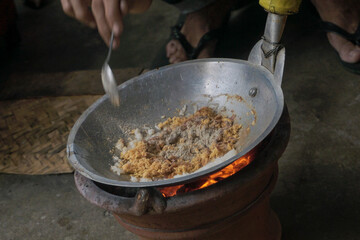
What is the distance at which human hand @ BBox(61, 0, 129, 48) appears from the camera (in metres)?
1.24

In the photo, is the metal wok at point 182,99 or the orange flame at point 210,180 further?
the metal wok at point 182,99

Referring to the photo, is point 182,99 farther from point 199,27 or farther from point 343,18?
point 343,18

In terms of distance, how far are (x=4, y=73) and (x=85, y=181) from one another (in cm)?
226

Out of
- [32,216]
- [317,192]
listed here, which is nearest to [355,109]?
[317,192]

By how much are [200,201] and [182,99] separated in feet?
1.81

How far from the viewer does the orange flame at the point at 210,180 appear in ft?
3.69

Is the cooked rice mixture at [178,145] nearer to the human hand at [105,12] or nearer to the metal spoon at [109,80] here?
the metal spoon at [109,80]

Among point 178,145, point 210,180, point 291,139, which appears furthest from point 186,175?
point 291,139

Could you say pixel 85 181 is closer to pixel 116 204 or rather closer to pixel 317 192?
pixel 116 204

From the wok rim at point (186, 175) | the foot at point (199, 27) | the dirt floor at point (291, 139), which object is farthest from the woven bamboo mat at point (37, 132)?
the wok rim at point (186, 175)

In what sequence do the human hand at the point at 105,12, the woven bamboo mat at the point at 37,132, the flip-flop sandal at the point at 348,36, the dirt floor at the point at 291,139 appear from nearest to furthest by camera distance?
the human hand at the point at 105,12 < the dirt floor at the point at 291,139 < the woven bamboo mat at the point at 37,132 < the flip-flop sandal at the point at 348,36

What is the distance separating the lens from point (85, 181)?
49.1 inches

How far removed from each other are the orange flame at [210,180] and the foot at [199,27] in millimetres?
1585

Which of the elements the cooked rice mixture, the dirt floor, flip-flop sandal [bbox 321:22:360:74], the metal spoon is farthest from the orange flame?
flip-flop sandal [bbox 321:22:360:74]
